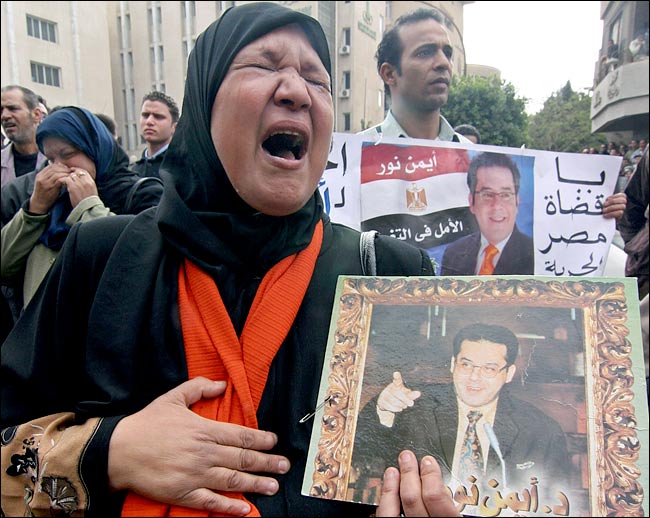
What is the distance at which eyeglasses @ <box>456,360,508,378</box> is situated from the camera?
2.94ft

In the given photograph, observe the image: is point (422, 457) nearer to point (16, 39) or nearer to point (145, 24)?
point (145, 24)

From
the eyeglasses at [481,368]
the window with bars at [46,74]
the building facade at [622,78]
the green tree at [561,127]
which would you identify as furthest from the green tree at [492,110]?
the window with bars at [46,74]

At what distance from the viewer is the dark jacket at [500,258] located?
89.2 inches

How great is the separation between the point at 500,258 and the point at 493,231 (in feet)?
0.44

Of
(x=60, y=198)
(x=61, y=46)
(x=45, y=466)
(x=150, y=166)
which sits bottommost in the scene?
(x=45, y=466)

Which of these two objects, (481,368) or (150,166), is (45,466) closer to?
(481,368)

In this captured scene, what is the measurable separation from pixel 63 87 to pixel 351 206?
21.4m

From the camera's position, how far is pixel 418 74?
265cm

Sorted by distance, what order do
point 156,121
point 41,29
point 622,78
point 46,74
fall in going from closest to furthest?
point 156,121
point 41,29
point 46,74
point 622,78

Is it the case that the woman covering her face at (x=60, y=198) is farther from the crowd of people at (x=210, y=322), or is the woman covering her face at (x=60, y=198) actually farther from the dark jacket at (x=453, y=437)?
the dark jacket at (x=453, y=437)

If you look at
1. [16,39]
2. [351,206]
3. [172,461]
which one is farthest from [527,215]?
[16,39]

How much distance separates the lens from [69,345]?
118 centimetres

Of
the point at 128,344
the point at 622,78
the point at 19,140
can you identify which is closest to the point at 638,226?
the point at 128,344

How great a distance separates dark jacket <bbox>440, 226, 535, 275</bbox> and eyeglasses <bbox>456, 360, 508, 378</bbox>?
1376mm
